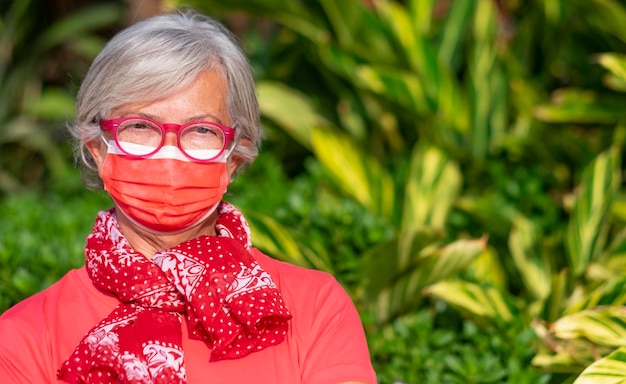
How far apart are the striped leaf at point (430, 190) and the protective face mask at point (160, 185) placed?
5.62ft

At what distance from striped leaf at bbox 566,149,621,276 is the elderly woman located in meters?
1.42

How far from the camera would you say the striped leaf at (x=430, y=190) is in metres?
Answer: 3.72

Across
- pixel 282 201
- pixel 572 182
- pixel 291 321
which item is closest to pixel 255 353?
pixel 291 321

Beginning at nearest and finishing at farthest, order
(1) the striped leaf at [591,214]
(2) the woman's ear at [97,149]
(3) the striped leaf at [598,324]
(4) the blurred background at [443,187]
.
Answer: (2) the woman's ear at [97,149]
(3) the striped leaf at [598,324]
(4) the blurred background at [443,187]
(1) the striped leaf at [591,214]

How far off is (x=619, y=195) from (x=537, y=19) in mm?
1176

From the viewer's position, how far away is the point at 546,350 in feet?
9.46

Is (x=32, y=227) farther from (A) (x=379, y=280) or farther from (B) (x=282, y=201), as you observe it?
(A) (x=379, y=280)

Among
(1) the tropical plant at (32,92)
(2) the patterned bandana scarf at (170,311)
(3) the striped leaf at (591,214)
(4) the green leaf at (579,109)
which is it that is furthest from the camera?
(1) the tropical plant at (32,92)

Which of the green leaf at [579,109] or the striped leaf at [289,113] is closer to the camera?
the green leaf at [579,109]

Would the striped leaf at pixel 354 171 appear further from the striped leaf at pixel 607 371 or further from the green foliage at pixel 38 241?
the striped leaf at pixel 607 371

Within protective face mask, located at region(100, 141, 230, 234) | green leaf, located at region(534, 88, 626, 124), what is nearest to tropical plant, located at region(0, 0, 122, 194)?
green leaf, located at region(534, 88, 626, 124)

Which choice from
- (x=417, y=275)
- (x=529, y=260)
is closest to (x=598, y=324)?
(x=417, y=275)

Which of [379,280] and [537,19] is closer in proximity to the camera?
[379,280]

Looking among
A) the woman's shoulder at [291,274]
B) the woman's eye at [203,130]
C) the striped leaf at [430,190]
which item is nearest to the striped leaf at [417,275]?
the striped leaf at [430,190]
